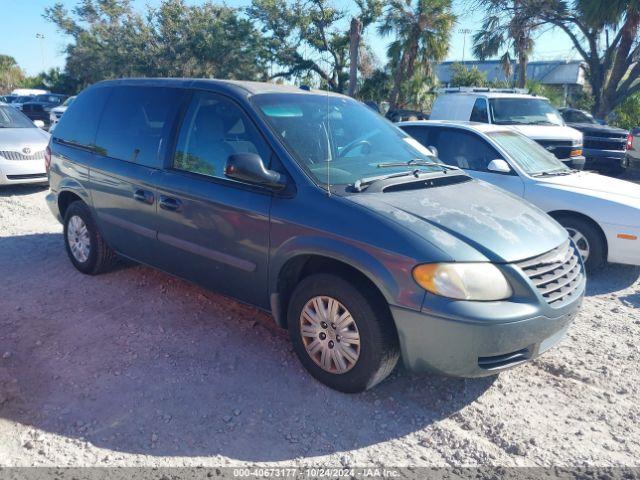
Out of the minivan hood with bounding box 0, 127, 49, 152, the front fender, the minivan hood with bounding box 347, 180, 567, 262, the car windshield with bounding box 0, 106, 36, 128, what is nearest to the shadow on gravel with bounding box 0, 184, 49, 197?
the minivan hood with bounding box 0, 127, 49, 152

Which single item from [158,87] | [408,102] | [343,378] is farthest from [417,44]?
[343,378]

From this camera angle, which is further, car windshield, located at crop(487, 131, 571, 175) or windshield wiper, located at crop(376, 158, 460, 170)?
car windshield, located at crop(487, 131, 571, 175)

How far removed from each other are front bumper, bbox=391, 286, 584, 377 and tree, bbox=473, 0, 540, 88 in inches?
788

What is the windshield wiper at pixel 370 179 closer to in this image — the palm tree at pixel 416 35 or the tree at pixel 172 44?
the palm tree at pixel 416 35

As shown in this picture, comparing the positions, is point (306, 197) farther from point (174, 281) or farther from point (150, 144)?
point (174, 281)

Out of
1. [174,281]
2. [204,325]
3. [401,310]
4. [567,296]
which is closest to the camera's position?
[401,310]

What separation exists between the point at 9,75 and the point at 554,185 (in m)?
56.7

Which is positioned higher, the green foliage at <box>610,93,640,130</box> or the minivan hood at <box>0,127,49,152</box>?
the green foliage at <box>610,93,640,130</box>

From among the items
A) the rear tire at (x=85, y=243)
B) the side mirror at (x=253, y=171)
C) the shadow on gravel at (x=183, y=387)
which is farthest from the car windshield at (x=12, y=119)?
the side mirror at (x=253, y=171)

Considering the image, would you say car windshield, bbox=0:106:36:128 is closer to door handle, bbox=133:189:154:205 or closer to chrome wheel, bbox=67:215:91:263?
chrome wheel, bbox=67:215:91:263

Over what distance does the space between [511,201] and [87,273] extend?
3.87m

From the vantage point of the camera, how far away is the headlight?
2.96 meters

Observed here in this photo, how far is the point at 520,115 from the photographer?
10.9 m

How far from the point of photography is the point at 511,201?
390 cm
